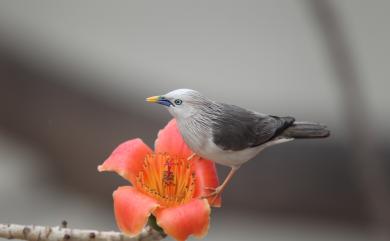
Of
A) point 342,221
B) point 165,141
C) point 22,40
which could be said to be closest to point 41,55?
point 22,40

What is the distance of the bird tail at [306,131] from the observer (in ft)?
2.79

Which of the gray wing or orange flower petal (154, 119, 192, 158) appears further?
orange flower petal (154, 119, 192, 158)

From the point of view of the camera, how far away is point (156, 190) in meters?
0.91

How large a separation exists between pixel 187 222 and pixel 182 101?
136mm

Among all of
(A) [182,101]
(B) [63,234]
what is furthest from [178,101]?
(B) [63,234]

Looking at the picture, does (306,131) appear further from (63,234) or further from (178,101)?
(63,234)

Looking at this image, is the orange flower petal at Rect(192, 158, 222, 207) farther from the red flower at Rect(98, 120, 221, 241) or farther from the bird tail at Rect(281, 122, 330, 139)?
the bird tail at Rect(281, 122, 330, 139)

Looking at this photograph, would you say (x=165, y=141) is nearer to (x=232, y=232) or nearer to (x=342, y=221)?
(x=342, y=221)

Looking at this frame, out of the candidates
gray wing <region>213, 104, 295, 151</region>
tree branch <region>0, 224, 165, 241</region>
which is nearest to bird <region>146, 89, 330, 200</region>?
gray wing <region>213, 104, 295, 151</region>

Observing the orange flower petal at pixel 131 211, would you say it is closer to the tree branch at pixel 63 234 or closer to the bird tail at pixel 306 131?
the tree branch at pixel 63 234

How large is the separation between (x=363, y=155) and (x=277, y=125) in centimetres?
153

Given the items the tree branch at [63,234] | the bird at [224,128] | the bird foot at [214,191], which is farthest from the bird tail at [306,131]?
the tree branch at [63,234]

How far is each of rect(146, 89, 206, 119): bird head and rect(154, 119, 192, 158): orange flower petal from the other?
13 centimetres

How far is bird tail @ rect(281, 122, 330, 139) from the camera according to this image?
85cm
